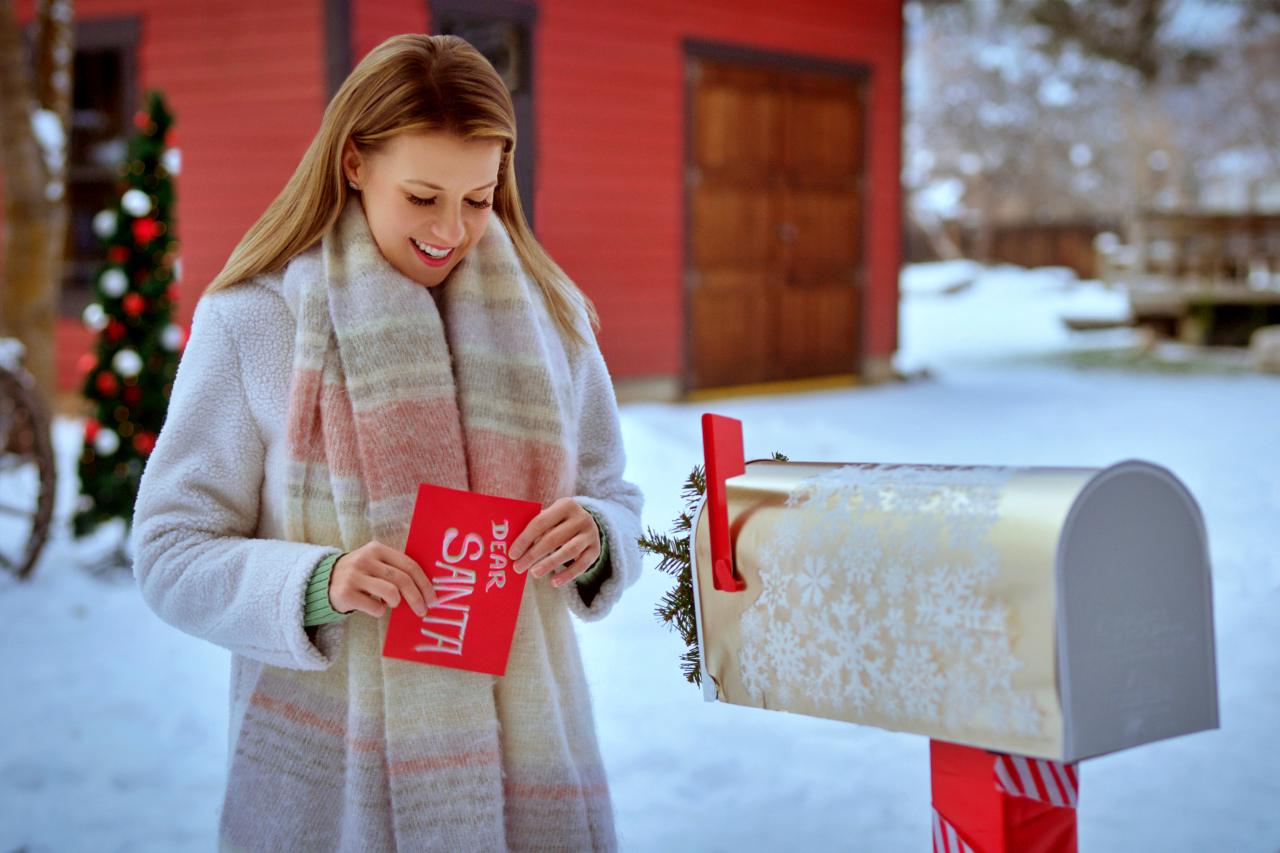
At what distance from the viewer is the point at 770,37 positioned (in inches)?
370

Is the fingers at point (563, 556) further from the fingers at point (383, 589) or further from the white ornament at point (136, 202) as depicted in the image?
the white ornament at point (136, 202)

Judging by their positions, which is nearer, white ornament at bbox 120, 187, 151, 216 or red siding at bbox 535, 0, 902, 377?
white ornament at bbox 120, 187, 151, 216

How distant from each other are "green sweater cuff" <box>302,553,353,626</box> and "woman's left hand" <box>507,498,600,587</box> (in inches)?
6.9

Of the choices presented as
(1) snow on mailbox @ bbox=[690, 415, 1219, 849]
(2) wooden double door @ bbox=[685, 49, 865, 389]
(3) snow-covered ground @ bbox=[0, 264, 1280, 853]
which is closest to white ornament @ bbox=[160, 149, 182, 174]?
(3) snow-covered ground @ bbox=[0, 264, 1280, 853]

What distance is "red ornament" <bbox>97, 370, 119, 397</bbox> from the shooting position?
4.87 metres

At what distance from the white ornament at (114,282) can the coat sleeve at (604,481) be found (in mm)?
3846

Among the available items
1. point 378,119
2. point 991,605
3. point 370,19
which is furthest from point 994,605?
point 370,19

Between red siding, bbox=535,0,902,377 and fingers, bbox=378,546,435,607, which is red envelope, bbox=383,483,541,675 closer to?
fingers, bbox=378,546,435,607

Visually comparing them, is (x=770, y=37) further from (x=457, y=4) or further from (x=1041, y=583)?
(x=1041, y=583)

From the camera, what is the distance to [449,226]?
51.0 inches

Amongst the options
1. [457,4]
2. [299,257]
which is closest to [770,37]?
[457,4]

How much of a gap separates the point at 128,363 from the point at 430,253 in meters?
3.93

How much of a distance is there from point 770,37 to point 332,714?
28.6 feet

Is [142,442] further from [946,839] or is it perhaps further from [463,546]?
[946,839]
